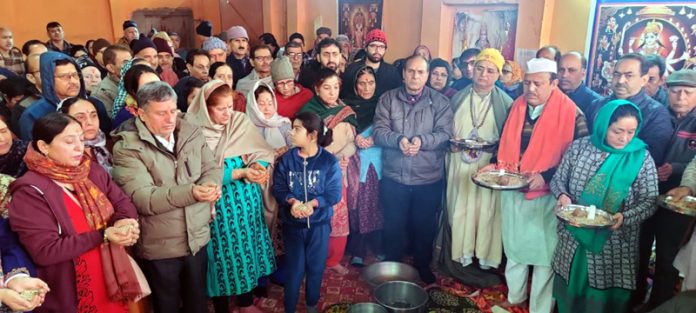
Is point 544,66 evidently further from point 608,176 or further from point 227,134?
point 227,134

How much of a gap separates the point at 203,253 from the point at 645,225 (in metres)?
3.32

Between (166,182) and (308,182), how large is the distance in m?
1.08

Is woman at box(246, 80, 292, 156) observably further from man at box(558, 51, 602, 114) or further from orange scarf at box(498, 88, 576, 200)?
man at box(558, 51, 602, 114)

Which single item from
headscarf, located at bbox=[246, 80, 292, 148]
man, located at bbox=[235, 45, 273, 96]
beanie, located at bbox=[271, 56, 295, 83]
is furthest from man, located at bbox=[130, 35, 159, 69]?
headscarf, located at bbox=[246, 80, 292, 148]

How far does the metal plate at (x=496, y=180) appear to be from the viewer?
3389 millimetres

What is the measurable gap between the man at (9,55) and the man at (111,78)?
4.43 metres

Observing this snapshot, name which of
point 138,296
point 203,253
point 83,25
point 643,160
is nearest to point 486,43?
point 643,160

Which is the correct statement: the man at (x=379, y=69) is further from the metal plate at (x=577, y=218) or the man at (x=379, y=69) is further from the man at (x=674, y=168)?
the man at (x=674, y=168)

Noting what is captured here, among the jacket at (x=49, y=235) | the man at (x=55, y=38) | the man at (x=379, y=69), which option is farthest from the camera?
the man at (x=55, y=38)

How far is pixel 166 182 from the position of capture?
2783 mm

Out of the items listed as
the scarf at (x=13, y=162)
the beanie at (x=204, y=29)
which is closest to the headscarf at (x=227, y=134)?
the scarf at (x=13, y=162)

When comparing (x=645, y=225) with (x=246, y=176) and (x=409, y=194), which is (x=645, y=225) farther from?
(x=246, y=176)

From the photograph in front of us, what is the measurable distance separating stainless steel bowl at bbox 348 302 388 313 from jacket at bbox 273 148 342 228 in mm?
716

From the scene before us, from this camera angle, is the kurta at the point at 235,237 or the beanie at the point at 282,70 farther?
the beanie at the point at 282,70
